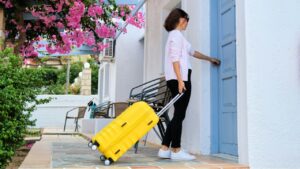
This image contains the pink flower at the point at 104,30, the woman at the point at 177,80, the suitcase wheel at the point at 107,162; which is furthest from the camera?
the pink flower at the point at 104,30

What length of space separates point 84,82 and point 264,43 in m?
15.4

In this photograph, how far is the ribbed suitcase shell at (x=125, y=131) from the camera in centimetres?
297

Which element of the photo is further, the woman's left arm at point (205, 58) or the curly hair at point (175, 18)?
the woman's left arm at point (205, 58)

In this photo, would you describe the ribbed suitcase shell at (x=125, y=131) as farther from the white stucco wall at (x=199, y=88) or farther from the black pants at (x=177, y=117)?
the white stucco wall at (x=199, y=88)

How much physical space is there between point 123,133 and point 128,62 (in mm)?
7519

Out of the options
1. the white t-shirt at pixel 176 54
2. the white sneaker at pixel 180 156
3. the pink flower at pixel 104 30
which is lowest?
the white sneaker at pixel 180 156

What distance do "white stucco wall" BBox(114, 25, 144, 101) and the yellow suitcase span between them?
23.6ft

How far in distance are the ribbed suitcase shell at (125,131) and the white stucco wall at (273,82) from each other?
2.88 ft

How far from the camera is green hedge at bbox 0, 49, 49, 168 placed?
3.27 meters

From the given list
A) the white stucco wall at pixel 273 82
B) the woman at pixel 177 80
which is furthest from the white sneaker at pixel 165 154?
the white stucco wall at pixel 273 82

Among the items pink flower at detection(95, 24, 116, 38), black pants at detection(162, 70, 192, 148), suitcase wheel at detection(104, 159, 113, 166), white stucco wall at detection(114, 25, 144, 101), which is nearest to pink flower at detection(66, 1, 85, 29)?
pink flower at detection(95, 24, 116, 38)

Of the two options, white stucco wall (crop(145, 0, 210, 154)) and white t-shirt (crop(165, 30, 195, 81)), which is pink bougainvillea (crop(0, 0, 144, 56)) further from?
white t-shirt (crop(165, 30, 195, 81))

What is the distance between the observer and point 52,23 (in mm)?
6270

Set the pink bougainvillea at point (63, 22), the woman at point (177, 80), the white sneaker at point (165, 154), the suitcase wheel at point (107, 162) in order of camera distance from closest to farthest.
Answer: the suitcase wheel at point (107, 162), the woman at point (177, 80), the white sneaker at point (165, 154), the pink bougainvillea at point (63, 22)
